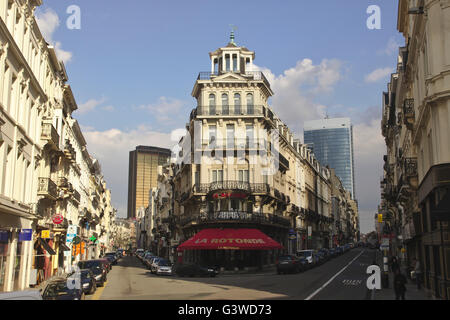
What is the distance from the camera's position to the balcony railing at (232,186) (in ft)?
160

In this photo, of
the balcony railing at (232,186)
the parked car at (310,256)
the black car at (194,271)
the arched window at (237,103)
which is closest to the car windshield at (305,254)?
the parked car at (310,256)

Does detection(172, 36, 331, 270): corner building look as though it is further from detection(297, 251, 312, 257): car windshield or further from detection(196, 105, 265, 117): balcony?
detection(297, 251, 312, 257): car windshield

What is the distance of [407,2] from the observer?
93.0 ft

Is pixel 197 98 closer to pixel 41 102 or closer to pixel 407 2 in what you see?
pixel 41 102

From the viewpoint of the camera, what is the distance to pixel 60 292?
18188 millimetres

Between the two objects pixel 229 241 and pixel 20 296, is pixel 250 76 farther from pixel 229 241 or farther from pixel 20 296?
pixel 20 296

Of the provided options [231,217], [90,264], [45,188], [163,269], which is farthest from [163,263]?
[45,188]

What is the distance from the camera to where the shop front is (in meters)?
44.4

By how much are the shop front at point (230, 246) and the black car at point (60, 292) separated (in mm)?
25448

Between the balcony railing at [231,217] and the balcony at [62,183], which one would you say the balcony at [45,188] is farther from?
the balcony railing at [231,217]

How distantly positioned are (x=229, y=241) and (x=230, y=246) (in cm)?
66

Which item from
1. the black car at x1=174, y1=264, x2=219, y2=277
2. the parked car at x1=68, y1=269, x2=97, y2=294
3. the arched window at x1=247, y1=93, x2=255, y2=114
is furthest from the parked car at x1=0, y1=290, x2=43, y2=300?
the arched window at x1=247, y1=93, x2=255, y2=114
